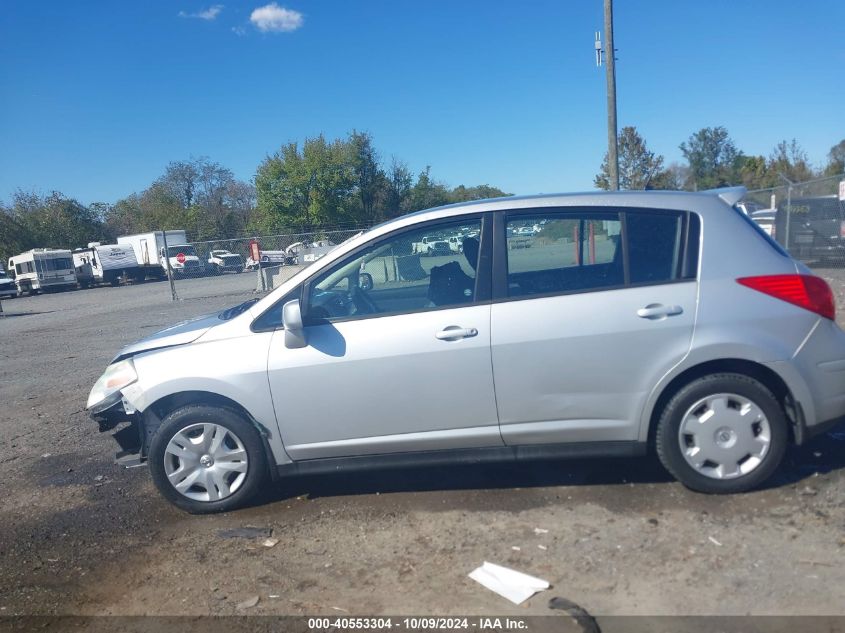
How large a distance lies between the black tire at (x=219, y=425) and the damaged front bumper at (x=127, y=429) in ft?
0.66

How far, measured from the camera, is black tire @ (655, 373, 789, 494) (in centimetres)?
414

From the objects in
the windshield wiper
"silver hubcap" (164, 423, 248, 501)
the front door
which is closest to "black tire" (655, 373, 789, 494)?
the front door

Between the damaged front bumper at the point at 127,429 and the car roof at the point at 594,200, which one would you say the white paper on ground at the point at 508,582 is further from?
the damaged front bumper at the point at 127,429

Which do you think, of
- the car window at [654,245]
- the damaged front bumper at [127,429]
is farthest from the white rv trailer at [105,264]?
the car window at [654,245]

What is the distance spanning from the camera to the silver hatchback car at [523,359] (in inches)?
164

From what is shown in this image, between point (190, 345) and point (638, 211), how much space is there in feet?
9.67

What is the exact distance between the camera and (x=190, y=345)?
14.9ft

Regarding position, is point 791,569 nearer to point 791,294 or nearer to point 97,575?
point 791,294

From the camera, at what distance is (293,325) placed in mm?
4223

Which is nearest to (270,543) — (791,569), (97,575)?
(97,575)

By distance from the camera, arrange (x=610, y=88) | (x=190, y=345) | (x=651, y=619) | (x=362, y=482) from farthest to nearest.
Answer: (x=610, y=88) < (x=362, y=482) < (x=190, y=345) < (x=651, y=619)

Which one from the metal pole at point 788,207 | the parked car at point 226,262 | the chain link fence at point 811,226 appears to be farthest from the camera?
the parked car at point 226,262

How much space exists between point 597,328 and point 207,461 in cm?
256

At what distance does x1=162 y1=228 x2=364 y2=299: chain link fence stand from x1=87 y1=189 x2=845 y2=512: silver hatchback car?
37.3ft
